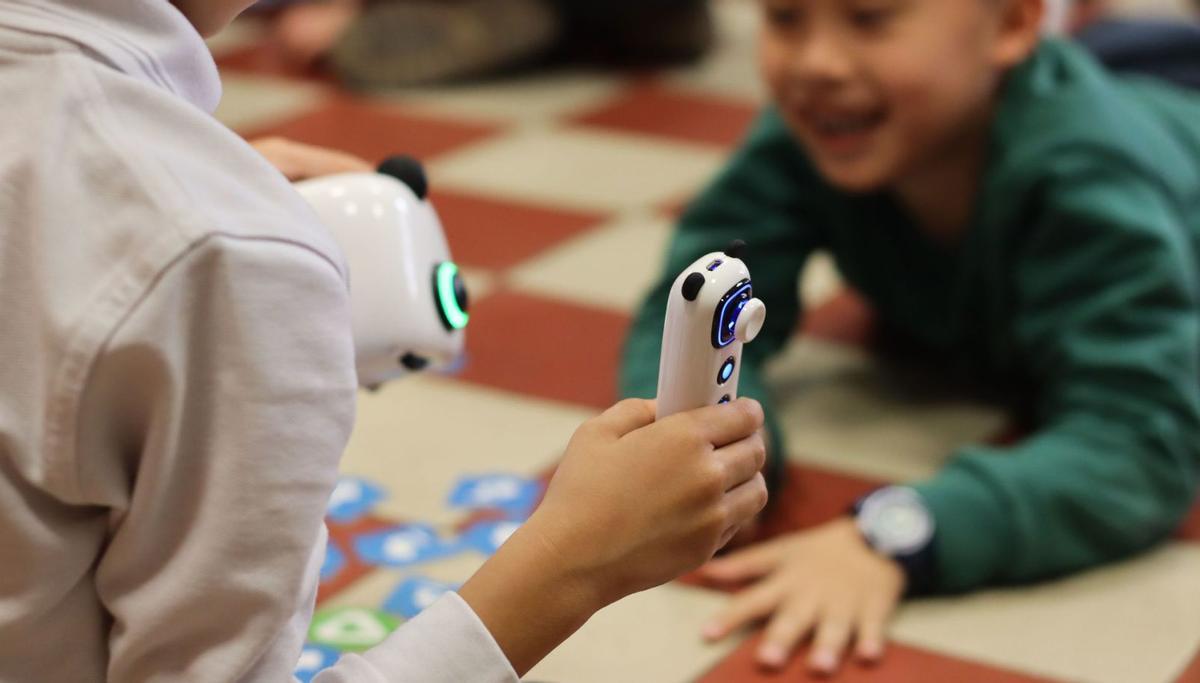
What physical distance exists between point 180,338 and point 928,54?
2.27 feet

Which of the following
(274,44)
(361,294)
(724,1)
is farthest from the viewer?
(724,1)

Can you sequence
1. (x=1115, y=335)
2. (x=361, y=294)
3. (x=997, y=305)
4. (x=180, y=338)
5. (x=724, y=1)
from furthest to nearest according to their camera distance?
(x=724, y=1) → (x=997, y=305) → (x=1115, y=335) → (x=361, y=294) → (x=180, y=338)

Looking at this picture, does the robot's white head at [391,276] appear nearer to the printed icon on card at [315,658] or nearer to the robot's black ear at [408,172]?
the robot's black ear at [408,172]

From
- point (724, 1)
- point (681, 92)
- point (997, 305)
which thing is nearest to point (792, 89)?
point (997, 305)

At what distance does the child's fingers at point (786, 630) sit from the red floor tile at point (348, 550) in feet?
0.75

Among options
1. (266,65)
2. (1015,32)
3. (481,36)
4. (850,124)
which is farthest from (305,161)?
(266,65)

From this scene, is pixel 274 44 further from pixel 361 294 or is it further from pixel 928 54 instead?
pixel 361 294

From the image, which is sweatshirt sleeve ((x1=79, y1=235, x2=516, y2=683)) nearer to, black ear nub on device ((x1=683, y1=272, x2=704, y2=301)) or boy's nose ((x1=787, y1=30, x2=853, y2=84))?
black ear nub on device ((x1=683, y1=272, x2=704, y2=301))

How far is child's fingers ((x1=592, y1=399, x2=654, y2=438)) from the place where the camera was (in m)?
0.54

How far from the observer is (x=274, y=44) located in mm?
2164

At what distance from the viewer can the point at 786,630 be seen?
0.83 meters

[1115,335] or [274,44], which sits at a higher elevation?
[1115,335]

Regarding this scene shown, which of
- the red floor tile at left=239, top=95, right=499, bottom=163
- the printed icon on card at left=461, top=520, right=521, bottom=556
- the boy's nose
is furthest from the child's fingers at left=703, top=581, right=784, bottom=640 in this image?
the red floor tile at left=239, top=95, right=499, bottom=163

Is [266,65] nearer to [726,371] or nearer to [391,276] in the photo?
[391,276]
